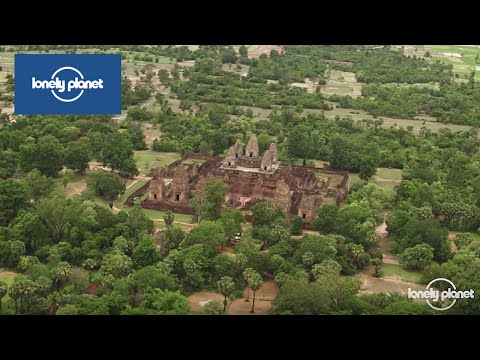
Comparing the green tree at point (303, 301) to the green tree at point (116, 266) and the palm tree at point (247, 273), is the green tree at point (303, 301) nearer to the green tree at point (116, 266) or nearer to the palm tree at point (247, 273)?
the palm tree at point (247, 273)

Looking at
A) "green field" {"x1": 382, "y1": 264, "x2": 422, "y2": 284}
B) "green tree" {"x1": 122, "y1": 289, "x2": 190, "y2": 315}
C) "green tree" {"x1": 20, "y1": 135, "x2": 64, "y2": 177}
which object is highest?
"green tree" {"x1": 20, "y1": 135, "x2": 64, "y2": 177}

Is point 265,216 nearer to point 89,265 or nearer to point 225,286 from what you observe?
point 225,286

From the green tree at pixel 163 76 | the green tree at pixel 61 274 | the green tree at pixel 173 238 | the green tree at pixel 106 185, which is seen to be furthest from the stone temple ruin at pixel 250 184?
the green tree at pixel 163 76

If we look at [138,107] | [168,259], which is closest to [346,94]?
[138,107]

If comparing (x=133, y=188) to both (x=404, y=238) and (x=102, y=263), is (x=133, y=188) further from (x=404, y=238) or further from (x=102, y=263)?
(x=404, y=238)

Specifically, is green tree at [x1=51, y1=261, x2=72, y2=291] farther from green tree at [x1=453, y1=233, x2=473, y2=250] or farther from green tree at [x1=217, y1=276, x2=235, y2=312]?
green tree at [x1=453, y1=233, x2=473, y2=250]

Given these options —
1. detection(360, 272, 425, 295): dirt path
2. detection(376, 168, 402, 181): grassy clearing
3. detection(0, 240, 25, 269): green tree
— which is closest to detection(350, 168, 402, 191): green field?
detection(376, 168, 402, 181): grassy clearing

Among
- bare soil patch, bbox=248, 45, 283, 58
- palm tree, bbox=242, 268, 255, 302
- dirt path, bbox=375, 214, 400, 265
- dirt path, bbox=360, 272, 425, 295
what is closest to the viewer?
palm tree, bbox=242, 268, 255, 302
